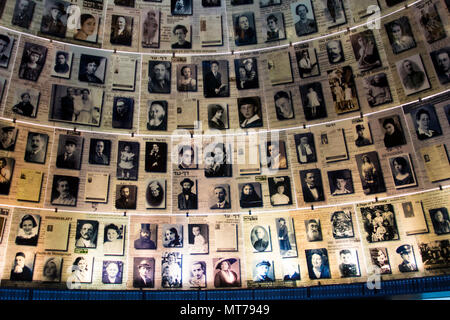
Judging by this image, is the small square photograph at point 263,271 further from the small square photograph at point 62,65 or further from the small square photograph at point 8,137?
the small square photograph at point 62,65

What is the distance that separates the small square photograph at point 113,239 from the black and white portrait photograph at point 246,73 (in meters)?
5.16

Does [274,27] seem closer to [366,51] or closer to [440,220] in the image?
[366,51]

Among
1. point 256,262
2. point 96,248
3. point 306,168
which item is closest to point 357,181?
point 306,168

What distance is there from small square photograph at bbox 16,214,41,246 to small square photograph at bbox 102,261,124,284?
180cm

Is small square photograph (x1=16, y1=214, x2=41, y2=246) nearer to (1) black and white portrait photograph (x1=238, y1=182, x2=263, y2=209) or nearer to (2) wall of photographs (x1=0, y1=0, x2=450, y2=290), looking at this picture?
(2) wall of photographs (x1=0, y1=0, x2=450, y2=290)

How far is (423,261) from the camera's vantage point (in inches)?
391

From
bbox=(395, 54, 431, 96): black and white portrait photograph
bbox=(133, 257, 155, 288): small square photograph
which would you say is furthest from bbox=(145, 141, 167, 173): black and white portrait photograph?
bbox=(395, 54, 431, 96): black and white portrait photograph

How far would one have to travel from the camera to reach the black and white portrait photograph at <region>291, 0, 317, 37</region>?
12.1 m

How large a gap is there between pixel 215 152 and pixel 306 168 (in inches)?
99.5

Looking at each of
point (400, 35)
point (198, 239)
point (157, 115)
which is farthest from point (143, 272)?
point (400, 35)

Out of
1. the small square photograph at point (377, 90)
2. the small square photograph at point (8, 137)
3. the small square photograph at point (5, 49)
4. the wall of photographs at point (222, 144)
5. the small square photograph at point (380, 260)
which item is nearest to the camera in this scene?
the small square photograph at point (380, 260)

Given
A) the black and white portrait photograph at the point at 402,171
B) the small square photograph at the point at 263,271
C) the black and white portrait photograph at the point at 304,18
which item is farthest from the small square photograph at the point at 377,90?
the small square photograph at the point at 263,271

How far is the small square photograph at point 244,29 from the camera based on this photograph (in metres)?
12.5
